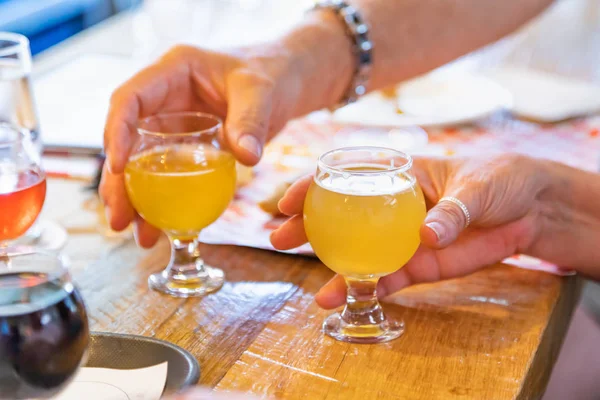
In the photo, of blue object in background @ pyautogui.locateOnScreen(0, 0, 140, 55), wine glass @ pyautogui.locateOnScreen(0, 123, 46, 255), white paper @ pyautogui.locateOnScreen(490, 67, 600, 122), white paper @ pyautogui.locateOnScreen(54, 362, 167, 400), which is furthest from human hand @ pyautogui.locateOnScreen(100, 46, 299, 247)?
blue object in background @ pyautogui.locateOnScreen(0, 0, 140, 55)

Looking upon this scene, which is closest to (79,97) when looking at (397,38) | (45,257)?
(397,38)

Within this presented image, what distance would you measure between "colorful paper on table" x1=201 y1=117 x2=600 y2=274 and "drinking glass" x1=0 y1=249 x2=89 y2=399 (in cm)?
62

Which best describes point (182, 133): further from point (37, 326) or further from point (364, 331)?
point (37, 326)

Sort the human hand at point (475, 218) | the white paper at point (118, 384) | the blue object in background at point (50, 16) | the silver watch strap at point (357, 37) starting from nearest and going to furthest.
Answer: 1. the white paper at point (118, 384)
2. the human hand at point (475, 218)
3. the silver watch strap at point (357, 37)
4. the blue object in background at point (50, 16)

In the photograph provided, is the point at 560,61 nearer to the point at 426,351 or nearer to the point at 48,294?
the point at 426,351

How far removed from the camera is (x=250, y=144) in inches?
43.2

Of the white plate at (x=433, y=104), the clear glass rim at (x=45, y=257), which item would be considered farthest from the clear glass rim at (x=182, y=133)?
the white plate at (x=433, y=104)

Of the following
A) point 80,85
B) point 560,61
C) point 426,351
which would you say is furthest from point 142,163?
point 560,61

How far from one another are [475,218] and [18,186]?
607 millimetres

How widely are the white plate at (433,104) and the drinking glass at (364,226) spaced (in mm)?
770

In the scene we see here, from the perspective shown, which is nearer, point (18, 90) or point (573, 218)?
point (573, 218)

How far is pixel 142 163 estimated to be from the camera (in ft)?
3.58

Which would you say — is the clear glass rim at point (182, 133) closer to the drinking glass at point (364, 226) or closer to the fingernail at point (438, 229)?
the drinking glass at point (364, 226)

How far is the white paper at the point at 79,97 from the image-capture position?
1.62 meters
